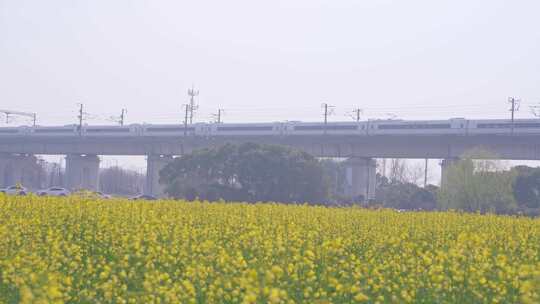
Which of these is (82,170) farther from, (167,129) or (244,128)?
(244,128)

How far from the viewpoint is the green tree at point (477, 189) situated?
37.0 m

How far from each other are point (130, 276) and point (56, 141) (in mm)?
54754

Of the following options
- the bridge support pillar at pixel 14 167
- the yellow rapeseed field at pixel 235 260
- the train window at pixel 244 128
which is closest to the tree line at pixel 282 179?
the train window at pixel 244 128

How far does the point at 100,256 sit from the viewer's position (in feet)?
31.4

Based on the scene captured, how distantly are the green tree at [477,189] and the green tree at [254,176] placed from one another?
20.4 ft

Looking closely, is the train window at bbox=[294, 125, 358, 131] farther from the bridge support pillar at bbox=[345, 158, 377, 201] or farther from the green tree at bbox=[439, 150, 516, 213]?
the green tree at bbox=[439, 150, 516, 213]

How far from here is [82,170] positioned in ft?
195

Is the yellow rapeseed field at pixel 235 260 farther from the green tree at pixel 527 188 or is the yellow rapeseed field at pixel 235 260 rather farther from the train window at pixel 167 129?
the train window at pixel 167 129

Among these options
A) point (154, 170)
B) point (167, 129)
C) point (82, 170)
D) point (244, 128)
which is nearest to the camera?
point (244, 128)

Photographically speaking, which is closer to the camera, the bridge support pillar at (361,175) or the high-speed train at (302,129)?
the high-speed train at (302,129)

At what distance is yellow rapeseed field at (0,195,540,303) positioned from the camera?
21.6ft

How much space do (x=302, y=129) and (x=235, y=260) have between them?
44.3 metres

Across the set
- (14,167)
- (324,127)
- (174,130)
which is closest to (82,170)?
(174,130)

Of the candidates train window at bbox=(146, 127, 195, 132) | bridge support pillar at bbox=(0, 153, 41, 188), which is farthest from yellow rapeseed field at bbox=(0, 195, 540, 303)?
bridge support pillar at bbox=(0, 153, 41, 188)
